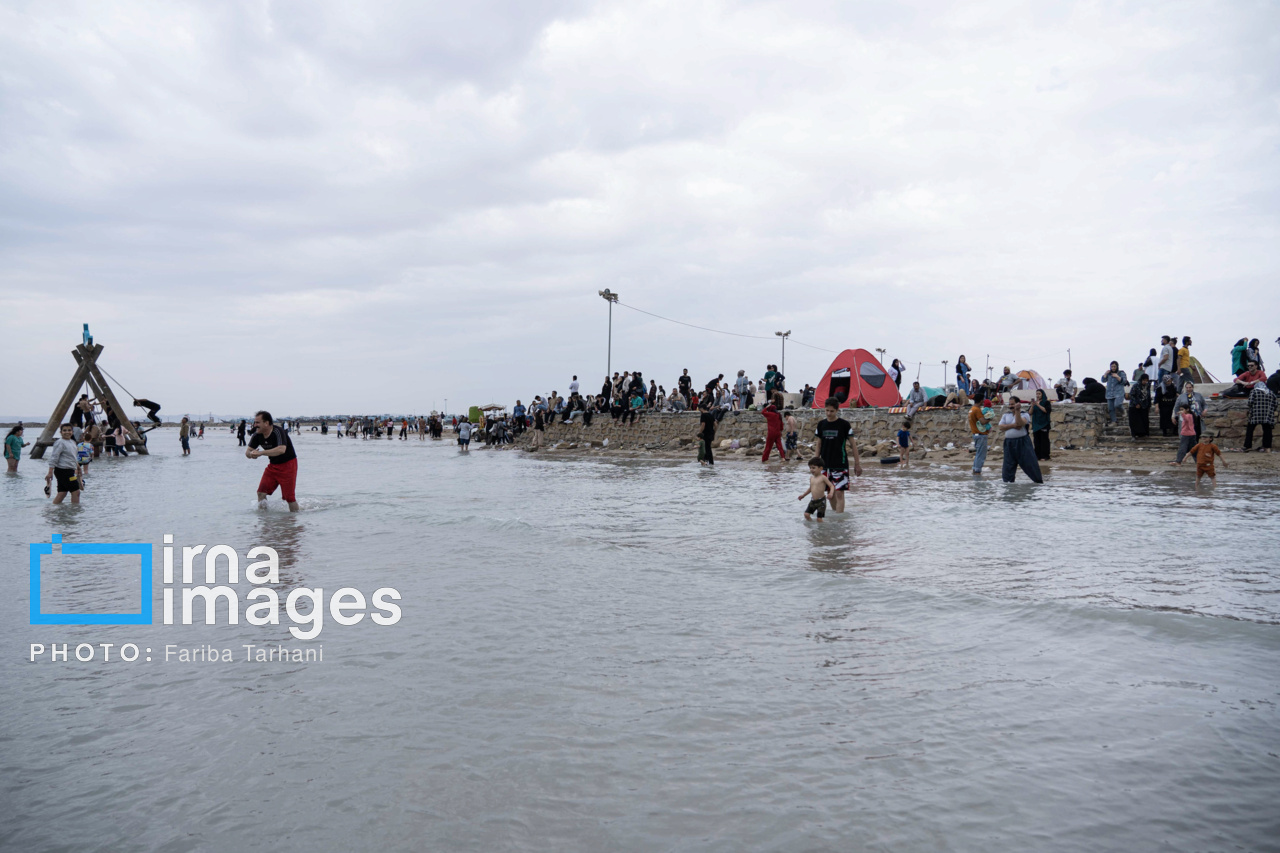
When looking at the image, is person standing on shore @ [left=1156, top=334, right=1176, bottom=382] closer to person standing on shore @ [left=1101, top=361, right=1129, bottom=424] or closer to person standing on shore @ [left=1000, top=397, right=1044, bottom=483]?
person standing on shore @ [left=1101, top=361, right=1129, bottom=424]

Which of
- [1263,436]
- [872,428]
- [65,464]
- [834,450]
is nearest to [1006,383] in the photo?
[872,428]

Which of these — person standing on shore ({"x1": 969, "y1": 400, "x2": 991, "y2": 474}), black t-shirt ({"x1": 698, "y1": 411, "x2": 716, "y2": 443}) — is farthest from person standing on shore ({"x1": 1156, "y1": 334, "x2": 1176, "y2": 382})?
black t-shirt ({"x1": 698, "y1": 411, "x2": 716, "y2": 443})

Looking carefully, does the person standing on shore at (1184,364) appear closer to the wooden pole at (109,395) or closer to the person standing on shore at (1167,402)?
the person standing on shore at (1167,402)

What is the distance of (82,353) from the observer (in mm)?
31188

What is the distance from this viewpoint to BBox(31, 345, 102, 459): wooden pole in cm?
2980

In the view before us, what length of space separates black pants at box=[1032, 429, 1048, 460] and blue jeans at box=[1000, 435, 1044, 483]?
381 cm

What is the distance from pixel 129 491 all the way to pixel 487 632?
53.7 ft

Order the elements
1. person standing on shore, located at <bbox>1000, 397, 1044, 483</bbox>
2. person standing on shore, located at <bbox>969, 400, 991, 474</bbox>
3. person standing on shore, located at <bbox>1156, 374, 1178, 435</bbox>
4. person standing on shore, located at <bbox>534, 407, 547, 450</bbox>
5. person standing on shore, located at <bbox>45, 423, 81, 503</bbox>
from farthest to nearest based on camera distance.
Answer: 1. person standing on shore, located at <bbox>534, 407, 547, 450</bbox>
2. person standing on shore, located at <bbox>1156, 374, 1178, 435</bbox>
3. person standing on shore, located at <bbox>969, 400, 991, 474</bbox>
4. person standing on shore, located at <bbox>1000, 397, 1044, 483</bbox>
5. person standing on shore, located at <bbox>45, 423, 81, 503</bbox>

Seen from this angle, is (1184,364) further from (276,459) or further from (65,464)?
(65,464)

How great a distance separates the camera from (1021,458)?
551 inches

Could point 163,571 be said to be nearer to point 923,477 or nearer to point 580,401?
point 923,477

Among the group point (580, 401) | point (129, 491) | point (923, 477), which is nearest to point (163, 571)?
point (129, 491)

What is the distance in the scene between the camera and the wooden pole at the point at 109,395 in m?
31.2

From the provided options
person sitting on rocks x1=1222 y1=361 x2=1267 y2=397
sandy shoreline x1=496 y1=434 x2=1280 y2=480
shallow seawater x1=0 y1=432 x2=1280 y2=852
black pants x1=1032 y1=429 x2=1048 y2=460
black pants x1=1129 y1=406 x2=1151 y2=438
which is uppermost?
person sitting on rocks x1=1222 y1=361 x2=1267 y2=397
